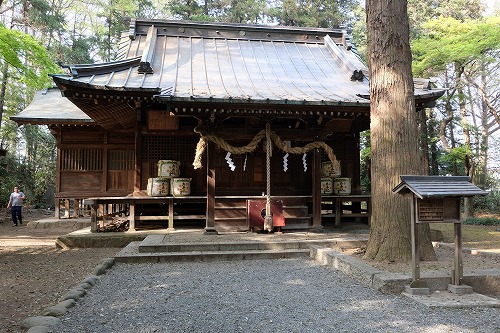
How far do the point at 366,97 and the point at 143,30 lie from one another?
8766 mm

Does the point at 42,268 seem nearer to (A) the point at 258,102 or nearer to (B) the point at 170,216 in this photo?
(B) the point at 170,216

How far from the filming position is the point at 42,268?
660 centimetres

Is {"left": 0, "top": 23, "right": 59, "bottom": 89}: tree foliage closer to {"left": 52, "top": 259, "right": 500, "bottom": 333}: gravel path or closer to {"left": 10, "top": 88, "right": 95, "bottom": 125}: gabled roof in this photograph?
{"left": 10, "top": 88, "right": 95, "bottom": 125}: gabled roof

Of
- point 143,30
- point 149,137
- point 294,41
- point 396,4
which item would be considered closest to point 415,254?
point 396,4

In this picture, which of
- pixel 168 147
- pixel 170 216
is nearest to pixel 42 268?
pixel 170 216

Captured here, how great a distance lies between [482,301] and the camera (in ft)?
12.9

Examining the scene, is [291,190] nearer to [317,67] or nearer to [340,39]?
[317,67]

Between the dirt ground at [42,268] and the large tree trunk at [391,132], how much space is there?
413mm

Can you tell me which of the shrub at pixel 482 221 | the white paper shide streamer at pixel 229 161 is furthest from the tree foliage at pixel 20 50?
the shrub at pixel 482 221

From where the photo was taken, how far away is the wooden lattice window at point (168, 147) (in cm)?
990

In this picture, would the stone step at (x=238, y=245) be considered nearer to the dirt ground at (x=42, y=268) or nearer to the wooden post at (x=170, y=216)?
the dirt ground at (x=42, y=268)

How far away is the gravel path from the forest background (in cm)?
1129

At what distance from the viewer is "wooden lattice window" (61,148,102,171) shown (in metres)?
12.0

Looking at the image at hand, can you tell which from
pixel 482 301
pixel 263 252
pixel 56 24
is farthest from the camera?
pixel 56 24
